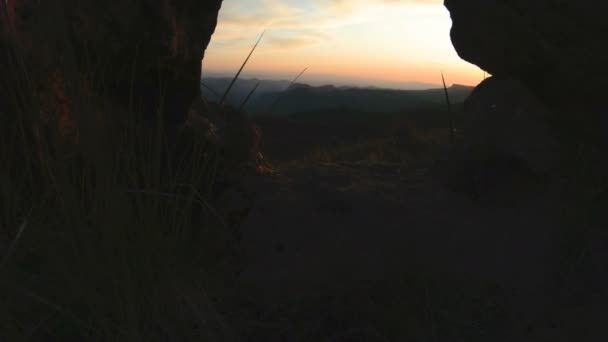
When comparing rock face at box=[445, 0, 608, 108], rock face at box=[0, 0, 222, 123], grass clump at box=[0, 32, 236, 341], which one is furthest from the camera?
rock face at box=[445, 0, 608, 108]

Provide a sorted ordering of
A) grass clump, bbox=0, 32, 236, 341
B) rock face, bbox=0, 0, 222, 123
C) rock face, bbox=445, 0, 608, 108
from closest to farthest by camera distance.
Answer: grass clump, bbox=0, 32, 236, 341 → rock face, bbox=0, 0, 222, 123 → rock face, bbox=445, 0, 608, 108

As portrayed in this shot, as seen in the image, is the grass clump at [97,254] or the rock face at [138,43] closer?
the grass clump at [97,254]

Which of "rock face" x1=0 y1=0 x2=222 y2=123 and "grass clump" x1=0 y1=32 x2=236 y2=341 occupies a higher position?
"rock face" x1=0 y1=0 x2=222 y2=123

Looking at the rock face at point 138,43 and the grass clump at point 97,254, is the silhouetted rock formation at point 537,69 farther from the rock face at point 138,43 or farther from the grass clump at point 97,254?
the grass clump at point 97,254

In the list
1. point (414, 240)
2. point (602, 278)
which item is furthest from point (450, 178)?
point (602, 278)

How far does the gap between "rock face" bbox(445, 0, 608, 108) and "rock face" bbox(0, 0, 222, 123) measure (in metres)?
1.50

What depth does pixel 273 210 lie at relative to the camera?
304 centimetres

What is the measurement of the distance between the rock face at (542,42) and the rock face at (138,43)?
4.92 ft

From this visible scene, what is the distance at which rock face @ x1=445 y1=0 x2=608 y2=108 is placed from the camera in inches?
115

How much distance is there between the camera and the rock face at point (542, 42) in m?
2.91

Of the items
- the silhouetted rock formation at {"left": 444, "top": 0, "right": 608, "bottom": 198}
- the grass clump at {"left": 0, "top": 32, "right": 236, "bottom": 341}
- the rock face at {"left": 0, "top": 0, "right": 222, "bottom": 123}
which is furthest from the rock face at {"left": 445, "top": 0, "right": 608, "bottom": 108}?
the grass clump at {"left": 0, "top": 32, "right": 236, "bottom": 341}

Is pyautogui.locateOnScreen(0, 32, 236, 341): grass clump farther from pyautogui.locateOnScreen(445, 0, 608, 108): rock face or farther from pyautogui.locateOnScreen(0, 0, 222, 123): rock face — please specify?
pyautogui.locateOnScreen(445, 0, 608, 108): rock face

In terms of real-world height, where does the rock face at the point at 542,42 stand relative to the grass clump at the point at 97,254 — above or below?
above

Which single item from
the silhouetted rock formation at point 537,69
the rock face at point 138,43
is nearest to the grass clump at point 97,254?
the rock face at point 138,43
